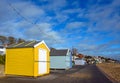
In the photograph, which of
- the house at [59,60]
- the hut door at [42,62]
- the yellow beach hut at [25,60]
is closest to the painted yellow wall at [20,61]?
the yellow beach hut at [25,60]

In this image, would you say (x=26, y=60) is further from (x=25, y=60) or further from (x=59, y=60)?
(x=59, y=60)

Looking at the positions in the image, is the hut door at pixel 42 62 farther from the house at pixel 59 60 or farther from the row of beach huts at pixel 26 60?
the house at pixel 59 60

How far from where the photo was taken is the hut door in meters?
20.9

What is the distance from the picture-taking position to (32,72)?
19.2 m

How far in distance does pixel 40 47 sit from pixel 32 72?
10.6 feet

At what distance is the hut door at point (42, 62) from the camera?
68.4 feet

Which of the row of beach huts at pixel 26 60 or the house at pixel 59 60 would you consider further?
the house at pixel 59 60

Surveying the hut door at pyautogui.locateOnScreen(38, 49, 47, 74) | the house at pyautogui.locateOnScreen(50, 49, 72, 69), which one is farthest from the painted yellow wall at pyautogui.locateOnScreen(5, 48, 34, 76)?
the house at pyautogui.locateOnScreen(50, 49, 72, 69)

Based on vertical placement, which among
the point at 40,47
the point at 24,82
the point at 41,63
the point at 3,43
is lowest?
the point at 24,82

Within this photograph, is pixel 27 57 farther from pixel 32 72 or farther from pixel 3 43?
pixel 3 43

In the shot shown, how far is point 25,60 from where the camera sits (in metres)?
19.6

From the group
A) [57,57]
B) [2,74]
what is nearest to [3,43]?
[57,57]

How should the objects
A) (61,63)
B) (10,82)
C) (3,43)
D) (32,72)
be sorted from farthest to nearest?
(3,43), (61,63), (32,72), (10,82)

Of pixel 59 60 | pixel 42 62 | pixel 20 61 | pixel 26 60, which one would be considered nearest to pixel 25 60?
pixel 26 60
